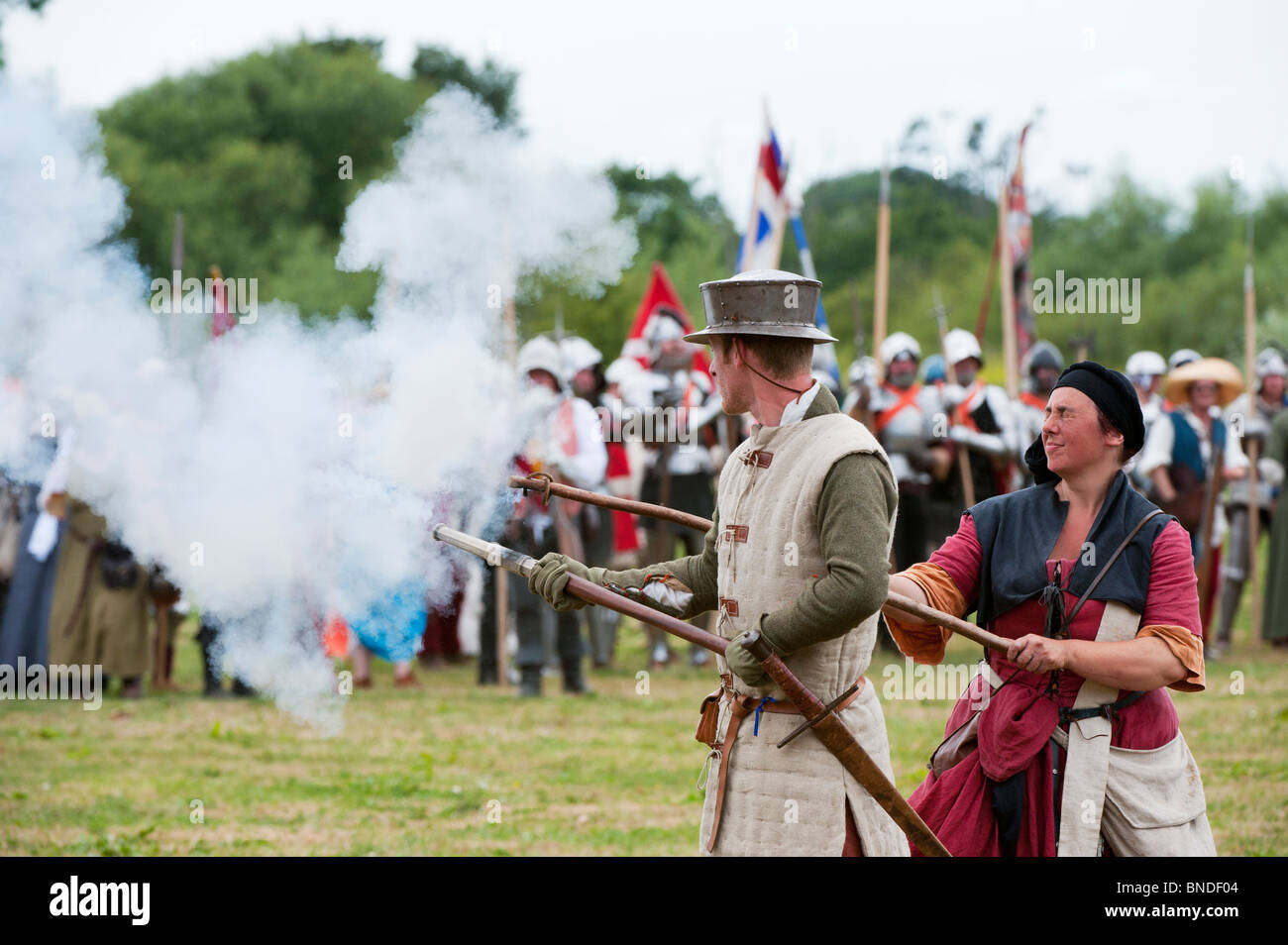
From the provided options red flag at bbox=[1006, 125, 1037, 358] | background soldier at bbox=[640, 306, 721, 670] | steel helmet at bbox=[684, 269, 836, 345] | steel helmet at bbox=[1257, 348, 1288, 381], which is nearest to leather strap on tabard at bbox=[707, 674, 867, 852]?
steel helmet at bbox=[684, 269, 836, 345]

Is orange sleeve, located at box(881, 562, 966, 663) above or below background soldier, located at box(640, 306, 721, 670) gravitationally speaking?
below

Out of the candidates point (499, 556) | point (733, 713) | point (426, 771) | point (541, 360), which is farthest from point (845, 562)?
point (541, 360)

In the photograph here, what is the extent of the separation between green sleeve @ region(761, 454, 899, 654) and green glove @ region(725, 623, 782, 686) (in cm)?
1

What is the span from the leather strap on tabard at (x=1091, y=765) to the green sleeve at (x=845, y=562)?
2.49 ft

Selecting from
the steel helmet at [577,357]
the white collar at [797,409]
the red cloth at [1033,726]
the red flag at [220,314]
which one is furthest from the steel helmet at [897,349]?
the white collar at [797,409]

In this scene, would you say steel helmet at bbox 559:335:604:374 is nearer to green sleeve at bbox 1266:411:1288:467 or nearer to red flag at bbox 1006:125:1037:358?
red flag at bbox 1006:125:1037:358

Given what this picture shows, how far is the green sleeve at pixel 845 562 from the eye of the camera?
10.6 ft

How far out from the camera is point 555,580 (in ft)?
11.8

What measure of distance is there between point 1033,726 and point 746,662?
901 mm

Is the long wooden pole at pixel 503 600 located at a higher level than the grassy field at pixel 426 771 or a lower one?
higher

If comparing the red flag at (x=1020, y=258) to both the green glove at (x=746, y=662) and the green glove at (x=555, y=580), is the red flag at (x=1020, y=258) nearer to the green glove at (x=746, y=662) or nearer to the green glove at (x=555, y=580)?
the green glove at (x=555, y=580)

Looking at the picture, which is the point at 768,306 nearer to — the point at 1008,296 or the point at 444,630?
the point at 1008,296

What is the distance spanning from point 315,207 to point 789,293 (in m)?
29.0

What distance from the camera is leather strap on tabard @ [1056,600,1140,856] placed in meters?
3.63
